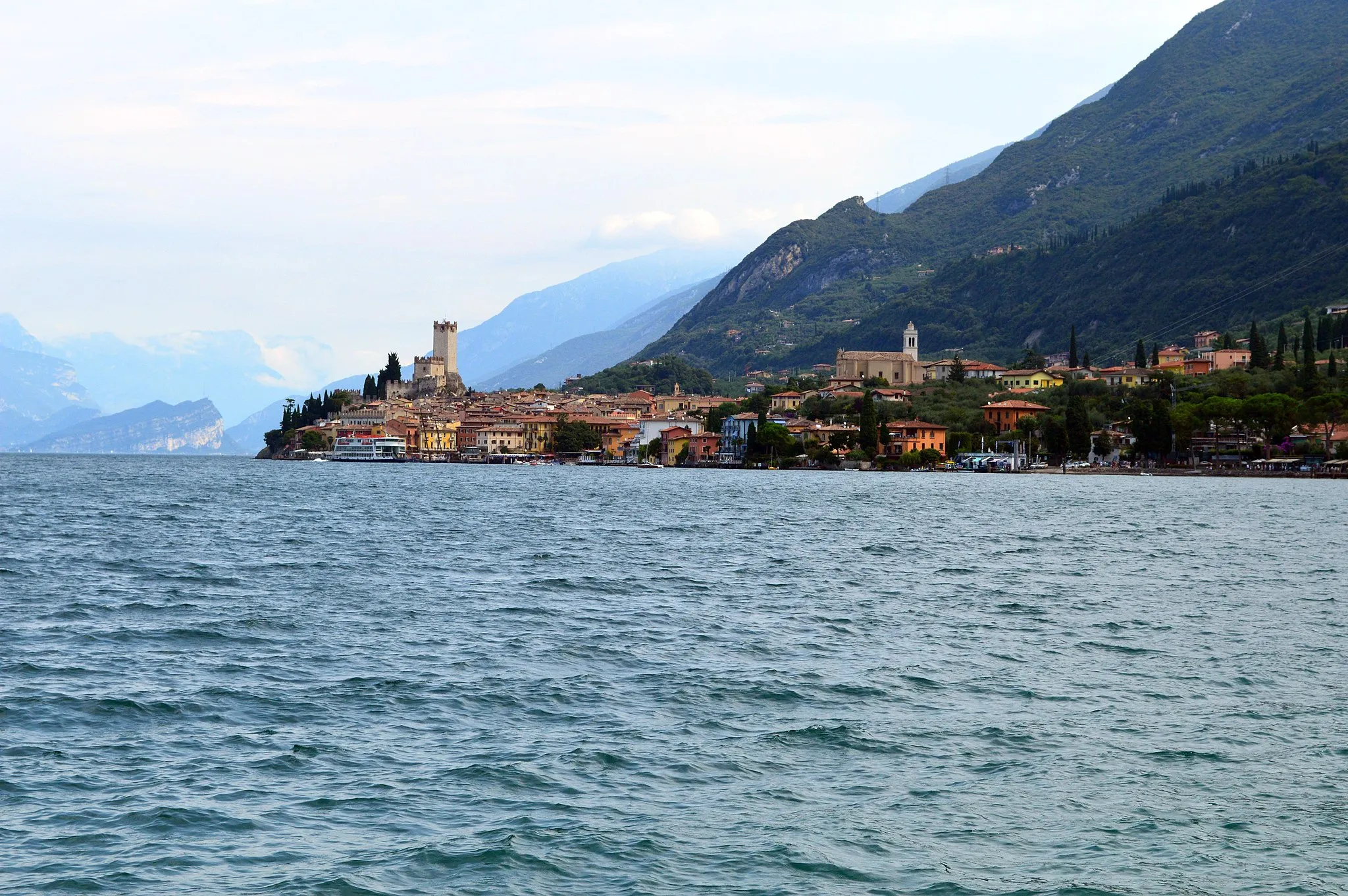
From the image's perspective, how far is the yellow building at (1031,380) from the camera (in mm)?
151625

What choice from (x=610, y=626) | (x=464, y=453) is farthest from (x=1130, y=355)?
(x=610, y=626)

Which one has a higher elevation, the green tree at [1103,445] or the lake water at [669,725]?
the green tree at [1103,445]

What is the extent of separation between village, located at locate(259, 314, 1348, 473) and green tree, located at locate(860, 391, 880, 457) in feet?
0.48

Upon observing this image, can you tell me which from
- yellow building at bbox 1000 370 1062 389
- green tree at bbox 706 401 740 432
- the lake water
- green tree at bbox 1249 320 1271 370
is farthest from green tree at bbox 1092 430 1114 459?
the lake water

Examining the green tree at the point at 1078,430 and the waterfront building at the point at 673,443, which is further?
the waterfront building at the point at 673,443

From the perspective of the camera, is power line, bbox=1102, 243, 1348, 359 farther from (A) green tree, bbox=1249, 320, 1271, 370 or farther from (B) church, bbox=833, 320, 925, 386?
(A) green tree, bbox=1249, 320, 1271, 370

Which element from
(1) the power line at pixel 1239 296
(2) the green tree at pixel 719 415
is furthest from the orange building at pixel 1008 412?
(1) the power line at pixel 1239 296

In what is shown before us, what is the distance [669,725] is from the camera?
15594 mm

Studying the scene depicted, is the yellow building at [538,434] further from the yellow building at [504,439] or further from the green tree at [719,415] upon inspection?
the green tree at [719,415]

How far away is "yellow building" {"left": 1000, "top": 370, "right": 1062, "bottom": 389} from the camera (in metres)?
152

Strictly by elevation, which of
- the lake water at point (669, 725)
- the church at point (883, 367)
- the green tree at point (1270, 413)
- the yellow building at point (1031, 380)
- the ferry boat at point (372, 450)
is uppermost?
the church at point (883, 367)

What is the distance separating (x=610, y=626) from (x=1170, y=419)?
3642 inches

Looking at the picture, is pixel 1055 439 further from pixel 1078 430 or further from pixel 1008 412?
pixel 1008 412

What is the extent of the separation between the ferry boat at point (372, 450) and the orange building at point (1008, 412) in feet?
239
